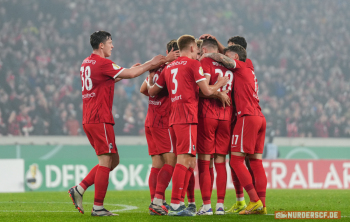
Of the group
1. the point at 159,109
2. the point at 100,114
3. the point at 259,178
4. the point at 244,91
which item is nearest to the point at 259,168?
the point at 259,178

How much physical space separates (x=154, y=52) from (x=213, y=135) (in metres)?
15.0

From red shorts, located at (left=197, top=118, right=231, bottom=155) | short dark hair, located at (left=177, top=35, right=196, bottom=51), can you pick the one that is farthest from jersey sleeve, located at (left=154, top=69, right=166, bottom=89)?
red shorts, located at (left=197, top=118, right=231, bottom=155)

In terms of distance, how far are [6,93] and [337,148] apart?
11089 millimetres

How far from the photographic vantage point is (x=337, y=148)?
1561 cm

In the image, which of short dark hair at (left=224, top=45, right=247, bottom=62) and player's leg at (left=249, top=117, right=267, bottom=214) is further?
short dark hair at (left=224, top=45, right=247, bottom=62)

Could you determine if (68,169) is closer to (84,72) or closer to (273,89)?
(84,72)

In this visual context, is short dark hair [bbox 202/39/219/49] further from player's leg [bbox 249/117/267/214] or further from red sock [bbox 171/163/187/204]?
red sock [bbox 171/163/187/204]

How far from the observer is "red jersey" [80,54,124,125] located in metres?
5.55

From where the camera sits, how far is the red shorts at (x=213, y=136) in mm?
5773

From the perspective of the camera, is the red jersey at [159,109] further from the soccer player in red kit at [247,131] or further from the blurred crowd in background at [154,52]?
the blurred crowd in background at [154,52]

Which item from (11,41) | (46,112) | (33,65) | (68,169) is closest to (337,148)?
(68,169)

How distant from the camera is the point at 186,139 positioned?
536 centimetres

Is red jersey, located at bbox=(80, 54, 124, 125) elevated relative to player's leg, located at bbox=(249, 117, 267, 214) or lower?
elevated

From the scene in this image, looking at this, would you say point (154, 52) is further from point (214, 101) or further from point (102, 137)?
point (102, 137)
